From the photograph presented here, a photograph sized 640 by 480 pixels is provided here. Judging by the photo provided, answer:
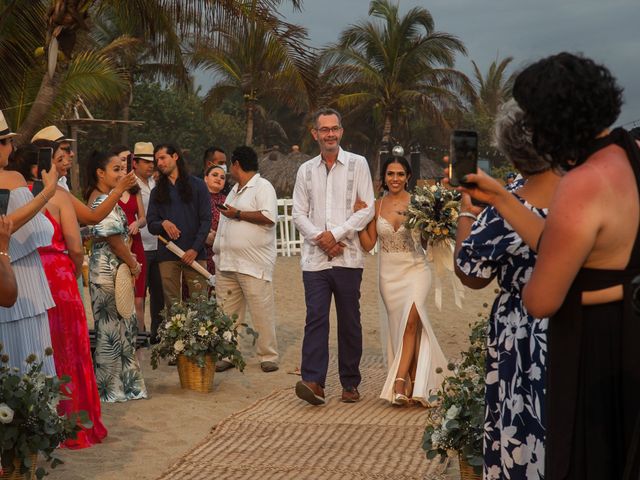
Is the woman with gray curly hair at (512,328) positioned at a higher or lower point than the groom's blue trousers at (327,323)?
higher

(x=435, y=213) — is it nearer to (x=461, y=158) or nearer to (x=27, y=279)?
(x=27, y=279)

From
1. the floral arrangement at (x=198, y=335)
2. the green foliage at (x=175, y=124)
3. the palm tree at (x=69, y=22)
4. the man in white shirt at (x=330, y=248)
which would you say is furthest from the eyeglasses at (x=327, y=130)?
the green foliage at (x=175, y=124)

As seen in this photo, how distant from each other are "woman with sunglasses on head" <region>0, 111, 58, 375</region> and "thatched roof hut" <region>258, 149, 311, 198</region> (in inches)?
1127

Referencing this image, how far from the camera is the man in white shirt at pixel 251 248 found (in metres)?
10.4

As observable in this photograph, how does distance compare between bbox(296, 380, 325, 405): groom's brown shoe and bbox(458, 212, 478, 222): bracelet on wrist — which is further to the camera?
bbox(296, 380, 325, 405): groom's brown shoe

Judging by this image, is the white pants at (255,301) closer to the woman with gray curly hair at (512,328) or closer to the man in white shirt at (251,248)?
the man in white shirt at (251,248)

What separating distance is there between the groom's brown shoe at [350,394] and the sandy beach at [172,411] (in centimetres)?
40

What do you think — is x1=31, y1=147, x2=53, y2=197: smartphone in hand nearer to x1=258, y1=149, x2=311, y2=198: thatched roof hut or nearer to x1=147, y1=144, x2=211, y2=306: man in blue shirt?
x1=147, y1=144, x2=211, y2=306: man in blue shirt


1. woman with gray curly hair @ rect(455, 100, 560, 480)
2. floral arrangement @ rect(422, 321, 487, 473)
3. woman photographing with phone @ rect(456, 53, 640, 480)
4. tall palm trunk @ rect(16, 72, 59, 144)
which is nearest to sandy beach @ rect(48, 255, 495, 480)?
floral arrangement @ rect(422, 321, 487, 473)

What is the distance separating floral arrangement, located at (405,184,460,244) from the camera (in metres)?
8.63

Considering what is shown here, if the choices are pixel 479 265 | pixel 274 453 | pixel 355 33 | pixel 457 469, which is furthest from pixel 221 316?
pixel 355 33

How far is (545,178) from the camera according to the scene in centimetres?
394

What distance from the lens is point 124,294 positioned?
8211 mm

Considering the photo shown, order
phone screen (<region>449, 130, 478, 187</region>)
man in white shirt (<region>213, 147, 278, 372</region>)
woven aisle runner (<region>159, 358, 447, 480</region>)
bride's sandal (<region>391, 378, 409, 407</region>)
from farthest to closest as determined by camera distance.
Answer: man in white shirt (<region>213, 147, 278, 372</region>) → bride's sandal (<region>391, 378, 409, 407</region>) → woven aisle runner (<region>159, 358, 447, 480</region>) → phone screen (<region>449, 130, 478, 187</region>)
